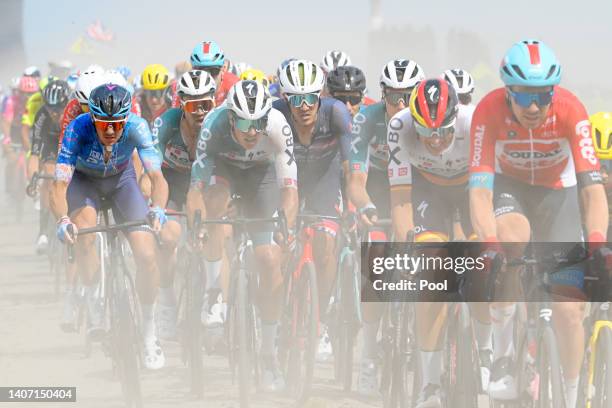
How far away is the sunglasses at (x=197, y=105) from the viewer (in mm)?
10125

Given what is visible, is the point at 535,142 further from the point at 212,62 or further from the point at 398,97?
the point at 212,62

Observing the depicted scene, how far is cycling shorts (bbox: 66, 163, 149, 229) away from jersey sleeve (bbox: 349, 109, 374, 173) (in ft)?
5.05

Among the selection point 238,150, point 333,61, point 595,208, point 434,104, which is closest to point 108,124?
point 238,150

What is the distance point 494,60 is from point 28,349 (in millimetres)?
60805

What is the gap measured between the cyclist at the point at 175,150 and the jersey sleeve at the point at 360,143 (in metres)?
1.31

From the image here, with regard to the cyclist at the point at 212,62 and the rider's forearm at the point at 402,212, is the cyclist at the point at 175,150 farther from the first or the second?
the rider's forearm at the point at 402,212

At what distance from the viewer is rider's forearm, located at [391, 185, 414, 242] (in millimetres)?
7953

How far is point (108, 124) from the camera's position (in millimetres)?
8578

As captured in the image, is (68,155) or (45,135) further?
(45,135)

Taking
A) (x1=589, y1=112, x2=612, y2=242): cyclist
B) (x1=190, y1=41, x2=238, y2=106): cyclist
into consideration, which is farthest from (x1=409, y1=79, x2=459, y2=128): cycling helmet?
(x1=190, y1=41, x2=238, y2=106): cyclist

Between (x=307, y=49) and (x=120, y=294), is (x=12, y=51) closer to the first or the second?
(x=307, y=49)

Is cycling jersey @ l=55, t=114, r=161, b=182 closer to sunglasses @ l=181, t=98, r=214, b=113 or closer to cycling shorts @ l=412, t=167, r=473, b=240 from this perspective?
sunglasses @ l=181, t=98, r=214, b=113

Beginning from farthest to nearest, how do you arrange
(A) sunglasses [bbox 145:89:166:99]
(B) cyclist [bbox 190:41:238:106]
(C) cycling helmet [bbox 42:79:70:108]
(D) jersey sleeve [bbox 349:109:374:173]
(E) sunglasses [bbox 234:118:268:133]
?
(A) sunglasses [bbox 145:89:166:99], (C) cycling helmet [bbox 42:79:70:108], (B) cyclist [bbox 190:41:238:106], (D) jersey sleeve [bbox 349:109:374:173], (E) sunglasses [bbox 234:118:268:133]

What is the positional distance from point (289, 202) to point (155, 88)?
4876 mm
